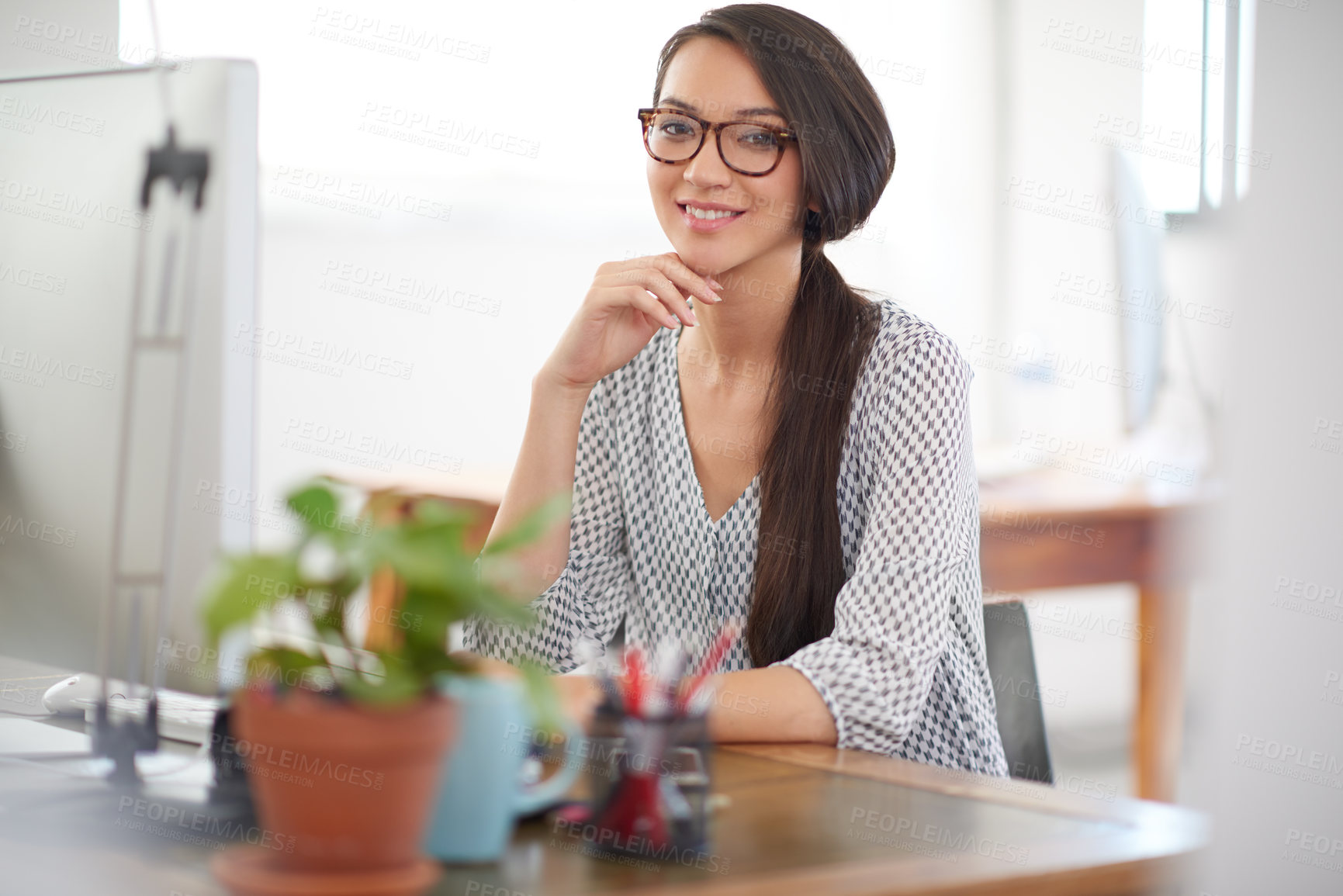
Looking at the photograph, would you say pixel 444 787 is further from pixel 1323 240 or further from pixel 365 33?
pixel 365 33

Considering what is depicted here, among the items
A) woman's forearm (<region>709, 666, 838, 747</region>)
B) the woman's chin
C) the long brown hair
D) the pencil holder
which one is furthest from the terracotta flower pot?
the woman's chin

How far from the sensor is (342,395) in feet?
10.9

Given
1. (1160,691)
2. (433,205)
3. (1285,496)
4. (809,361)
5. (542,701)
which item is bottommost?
(1160,691)

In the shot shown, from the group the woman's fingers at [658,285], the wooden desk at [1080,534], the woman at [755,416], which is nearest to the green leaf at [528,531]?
the woman at [755,416]

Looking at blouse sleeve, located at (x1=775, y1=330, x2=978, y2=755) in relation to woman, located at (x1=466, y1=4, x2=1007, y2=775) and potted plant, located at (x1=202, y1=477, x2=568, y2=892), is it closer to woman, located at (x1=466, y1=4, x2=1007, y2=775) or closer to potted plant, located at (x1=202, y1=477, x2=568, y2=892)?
woman, located at (x1=466, y1=4, x2=1007, y2=775)

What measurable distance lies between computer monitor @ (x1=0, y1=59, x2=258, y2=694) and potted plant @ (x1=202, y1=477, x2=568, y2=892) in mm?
215

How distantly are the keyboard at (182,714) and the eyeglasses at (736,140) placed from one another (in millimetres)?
775

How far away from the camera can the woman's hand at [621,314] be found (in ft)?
4.58

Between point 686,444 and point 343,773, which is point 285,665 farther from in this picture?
point 686,444

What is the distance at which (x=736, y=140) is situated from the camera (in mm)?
1431

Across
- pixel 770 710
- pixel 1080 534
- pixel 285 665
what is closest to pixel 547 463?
pixel 770 710

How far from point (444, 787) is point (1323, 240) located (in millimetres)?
645

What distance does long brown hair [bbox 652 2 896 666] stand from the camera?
4.56 feet

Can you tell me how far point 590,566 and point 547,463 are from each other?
0.14 metres
